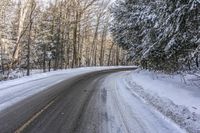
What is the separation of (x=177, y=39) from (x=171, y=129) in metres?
5.28

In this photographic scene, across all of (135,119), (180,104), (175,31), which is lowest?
(135,119)

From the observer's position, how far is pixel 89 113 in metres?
9.60

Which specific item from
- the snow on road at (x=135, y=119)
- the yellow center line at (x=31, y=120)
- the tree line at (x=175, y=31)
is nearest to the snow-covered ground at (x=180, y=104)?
the snow on road at (x=135, y=119)

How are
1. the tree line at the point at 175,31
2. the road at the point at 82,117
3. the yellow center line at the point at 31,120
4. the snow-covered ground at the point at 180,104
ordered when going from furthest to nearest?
the tree line at the point at 175,31
the snow-covered ground at the point at 180,104
the road at the point at 82,117
the yellow center line at the point at 31,120

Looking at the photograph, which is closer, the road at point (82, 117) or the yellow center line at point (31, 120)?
the yellow center line at point (31, 120)

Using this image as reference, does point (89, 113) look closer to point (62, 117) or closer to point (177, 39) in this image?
point (62, 117)

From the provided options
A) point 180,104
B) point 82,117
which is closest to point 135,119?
point 82,117

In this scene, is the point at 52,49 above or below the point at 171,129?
above

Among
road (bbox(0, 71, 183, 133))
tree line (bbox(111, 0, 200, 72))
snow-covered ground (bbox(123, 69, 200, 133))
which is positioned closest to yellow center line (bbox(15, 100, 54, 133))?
road (bbox(0, 71, 183, 133))

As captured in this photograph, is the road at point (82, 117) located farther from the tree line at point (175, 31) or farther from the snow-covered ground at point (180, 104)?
the tree line at point (175, 31)

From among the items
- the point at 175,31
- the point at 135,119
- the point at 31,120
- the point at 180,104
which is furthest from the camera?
the point at 175,31

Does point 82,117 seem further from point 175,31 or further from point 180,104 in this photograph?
point 175,31

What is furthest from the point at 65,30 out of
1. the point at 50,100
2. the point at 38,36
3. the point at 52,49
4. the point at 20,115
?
the point at 20,115

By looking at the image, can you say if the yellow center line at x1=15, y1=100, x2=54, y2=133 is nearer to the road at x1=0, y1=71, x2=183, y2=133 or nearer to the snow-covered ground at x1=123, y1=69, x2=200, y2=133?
the road at x1=0, y1=71, x2=183, y2=133
